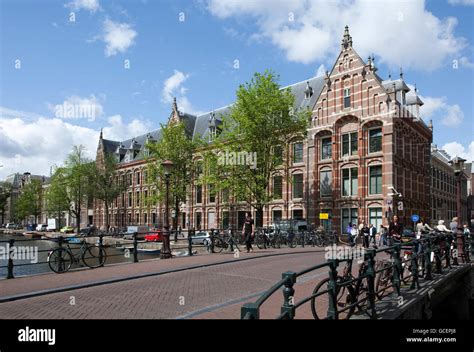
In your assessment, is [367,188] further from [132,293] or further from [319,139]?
[132,293]

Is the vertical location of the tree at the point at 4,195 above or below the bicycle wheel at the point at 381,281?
above

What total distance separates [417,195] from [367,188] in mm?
6794

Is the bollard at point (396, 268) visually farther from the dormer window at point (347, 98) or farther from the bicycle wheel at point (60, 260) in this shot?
the dormer window at point (347, 98)

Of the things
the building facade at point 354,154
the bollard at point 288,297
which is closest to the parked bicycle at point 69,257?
the bollard at point 288,297

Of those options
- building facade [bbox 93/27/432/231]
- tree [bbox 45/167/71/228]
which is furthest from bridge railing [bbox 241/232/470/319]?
tree [bbox 45/167/71/228]

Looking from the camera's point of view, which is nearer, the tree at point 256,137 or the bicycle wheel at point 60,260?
the bicycle wheel at point 60,260

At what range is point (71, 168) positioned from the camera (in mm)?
56156

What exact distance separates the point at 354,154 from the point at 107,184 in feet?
115

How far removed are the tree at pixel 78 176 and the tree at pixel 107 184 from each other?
0.77 metres

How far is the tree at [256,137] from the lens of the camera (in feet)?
88.5

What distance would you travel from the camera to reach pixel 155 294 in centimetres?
836

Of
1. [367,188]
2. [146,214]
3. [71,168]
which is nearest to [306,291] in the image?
[367,188]

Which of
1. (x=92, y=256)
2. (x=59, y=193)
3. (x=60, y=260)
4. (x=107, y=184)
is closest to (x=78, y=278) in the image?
(x=60, y=260)

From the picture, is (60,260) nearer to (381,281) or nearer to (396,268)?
(381,281)
